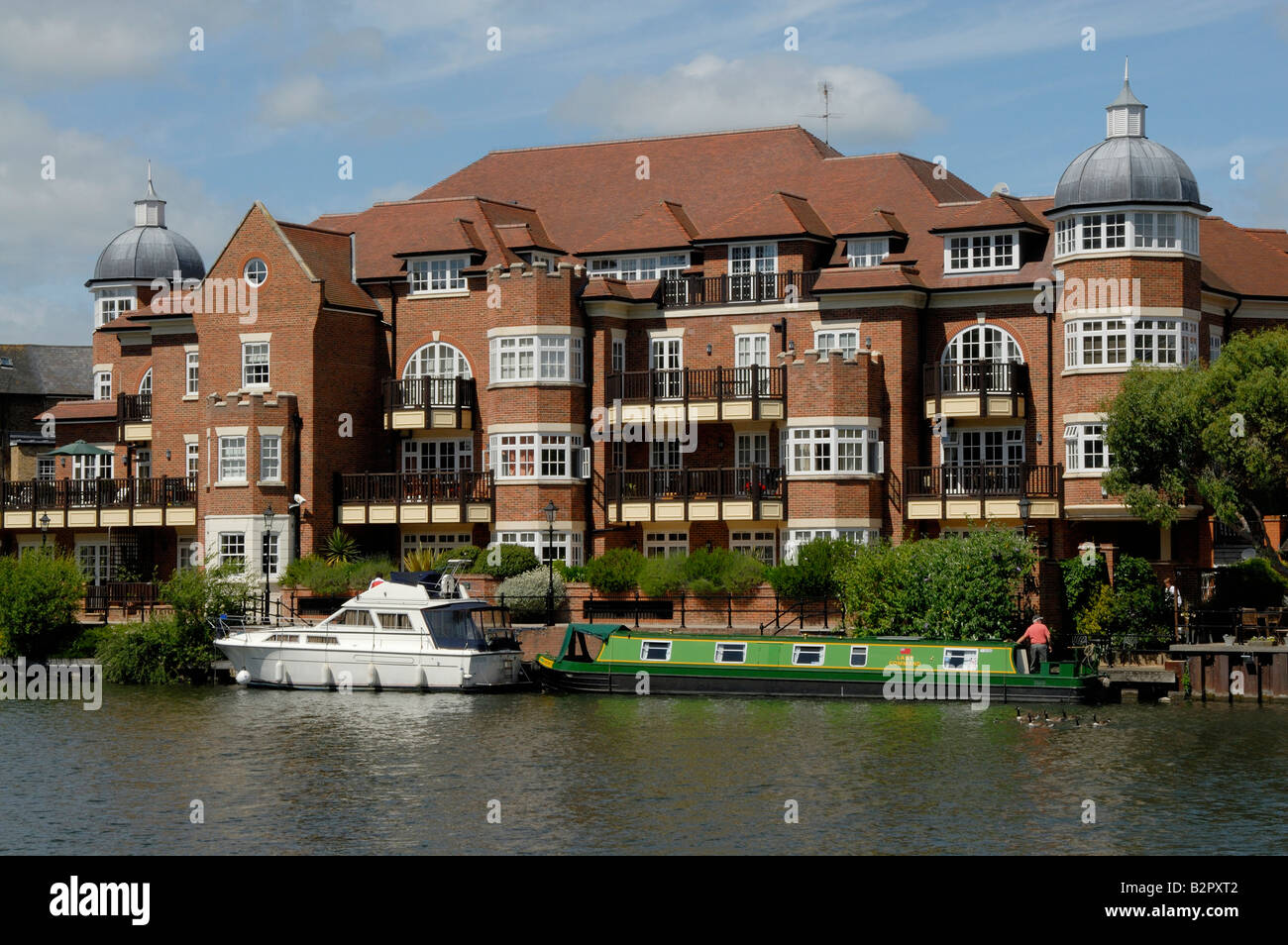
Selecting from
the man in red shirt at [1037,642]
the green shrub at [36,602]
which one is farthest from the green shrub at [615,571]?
the green shrub at [36,602]

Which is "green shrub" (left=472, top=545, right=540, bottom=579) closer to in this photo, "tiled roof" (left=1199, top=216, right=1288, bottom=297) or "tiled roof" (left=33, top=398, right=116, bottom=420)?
"tiled roof" (left=33, top=398, right=116, bottom=420)

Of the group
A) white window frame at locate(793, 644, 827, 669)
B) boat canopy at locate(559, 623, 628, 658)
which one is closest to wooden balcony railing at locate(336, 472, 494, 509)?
boat canopy at locate(559, 623, 628, 658)

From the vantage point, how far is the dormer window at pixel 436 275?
64.0 meters

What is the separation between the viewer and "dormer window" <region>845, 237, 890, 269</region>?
6078cm

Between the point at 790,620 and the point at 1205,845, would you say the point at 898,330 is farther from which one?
the point at 1205,845

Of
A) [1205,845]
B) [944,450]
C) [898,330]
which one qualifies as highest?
[898,330]

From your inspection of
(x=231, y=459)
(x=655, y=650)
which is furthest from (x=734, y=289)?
(x=231, y=459)

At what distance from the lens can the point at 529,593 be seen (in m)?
56.5

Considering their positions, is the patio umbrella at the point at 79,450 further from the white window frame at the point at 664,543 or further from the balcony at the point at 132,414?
the white window frame at the point at 664,543

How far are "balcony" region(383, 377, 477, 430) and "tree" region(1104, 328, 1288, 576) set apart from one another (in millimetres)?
22438

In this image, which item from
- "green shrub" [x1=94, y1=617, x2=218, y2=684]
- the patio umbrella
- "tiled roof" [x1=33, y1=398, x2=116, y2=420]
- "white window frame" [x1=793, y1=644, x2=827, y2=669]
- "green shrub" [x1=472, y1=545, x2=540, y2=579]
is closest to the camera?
"white window frame" [x1=793, y1=644, x2=827, y2=669]

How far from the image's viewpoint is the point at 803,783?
3475 cm
